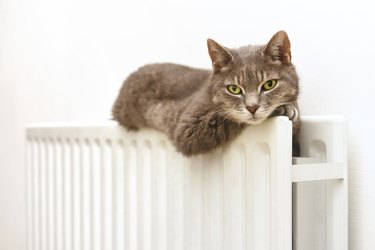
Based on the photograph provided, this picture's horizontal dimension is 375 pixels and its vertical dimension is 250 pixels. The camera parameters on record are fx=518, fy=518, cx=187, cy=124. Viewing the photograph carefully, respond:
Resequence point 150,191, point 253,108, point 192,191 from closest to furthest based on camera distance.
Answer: point 253,108
point 192,191
point 150,191

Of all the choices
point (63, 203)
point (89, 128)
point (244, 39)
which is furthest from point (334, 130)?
point (63, 203)

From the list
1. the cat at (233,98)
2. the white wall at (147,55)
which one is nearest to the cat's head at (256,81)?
the cat at (233,98)

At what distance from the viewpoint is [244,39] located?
1.13m

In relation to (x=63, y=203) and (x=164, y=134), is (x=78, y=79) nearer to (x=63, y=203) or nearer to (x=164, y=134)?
(x=63, y=203)

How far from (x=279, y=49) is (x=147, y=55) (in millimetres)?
627

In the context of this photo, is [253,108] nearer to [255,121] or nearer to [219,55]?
[255,121]

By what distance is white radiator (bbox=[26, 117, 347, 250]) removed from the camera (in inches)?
33.9

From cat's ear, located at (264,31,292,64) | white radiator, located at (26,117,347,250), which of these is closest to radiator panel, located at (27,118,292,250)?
white radiator, located at (26,117,347,250)

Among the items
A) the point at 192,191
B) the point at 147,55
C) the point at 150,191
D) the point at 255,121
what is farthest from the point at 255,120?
the point at 147,55

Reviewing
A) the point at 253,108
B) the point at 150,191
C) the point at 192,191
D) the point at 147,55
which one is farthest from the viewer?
the point at 147,55

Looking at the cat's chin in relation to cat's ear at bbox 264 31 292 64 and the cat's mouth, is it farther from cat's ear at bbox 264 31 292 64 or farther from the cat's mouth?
cat's ear at bbox 264 31 292 64

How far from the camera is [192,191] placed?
3.38ft

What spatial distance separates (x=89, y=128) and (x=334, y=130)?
667mm

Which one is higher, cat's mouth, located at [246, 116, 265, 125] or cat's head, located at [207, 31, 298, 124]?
cat's head, located at [207, 31, 298, 124]
